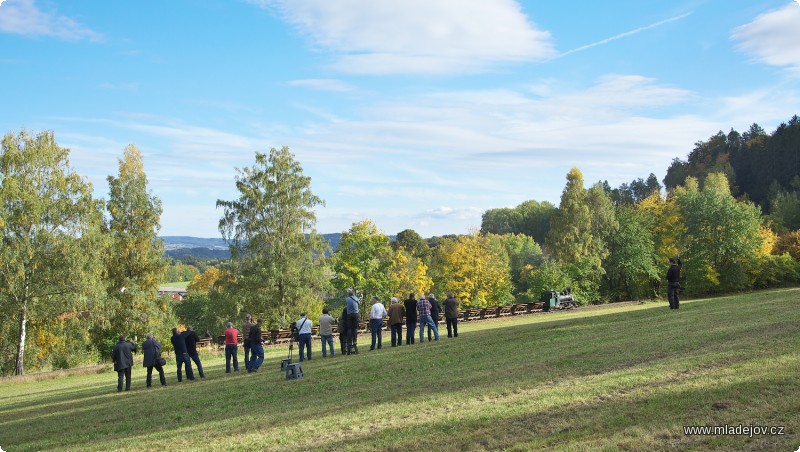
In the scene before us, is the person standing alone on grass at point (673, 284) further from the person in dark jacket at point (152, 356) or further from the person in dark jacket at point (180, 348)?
the person in dark jacket at point (152, 356)

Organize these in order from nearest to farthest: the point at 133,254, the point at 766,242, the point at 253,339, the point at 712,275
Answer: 1. the point at 253,339
2. the point at 133,254
3. the point at 712,275
4. the point at 766,242

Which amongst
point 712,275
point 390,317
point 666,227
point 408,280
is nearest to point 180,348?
point 390,317

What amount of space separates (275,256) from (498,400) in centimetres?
4299

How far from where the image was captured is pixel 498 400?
11.3 meters

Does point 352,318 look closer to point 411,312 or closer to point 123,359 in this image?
point 411,312

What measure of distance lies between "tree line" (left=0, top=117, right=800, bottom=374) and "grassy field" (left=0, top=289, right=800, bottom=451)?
18820 millimetres

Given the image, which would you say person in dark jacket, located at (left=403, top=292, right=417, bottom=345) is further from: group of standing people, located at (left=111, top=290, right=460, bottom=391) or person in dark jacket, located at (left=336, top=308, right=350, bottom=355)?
person in dark jacket, located at (left=336, top=308, right=350, bottom=355)

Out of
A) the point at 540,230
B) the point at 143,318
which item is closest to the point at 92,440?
the point at 143,318

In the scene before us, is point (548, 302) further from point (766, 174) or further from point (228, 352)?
point (766, 174)

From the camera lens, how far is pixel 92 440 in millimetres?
12727

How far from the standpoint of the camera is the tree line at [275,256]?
123 feet

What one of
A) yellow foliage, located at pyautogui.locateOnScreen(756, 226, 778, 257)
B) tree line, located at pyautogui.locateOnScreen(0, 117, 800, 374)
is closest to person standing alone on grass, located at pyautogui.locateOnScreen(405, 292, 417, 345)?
tree line, located at pyautogui.locateOnScreen(0, 117, 800, 374)

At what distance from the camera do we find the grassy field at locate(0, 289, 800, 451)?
8.83 meters

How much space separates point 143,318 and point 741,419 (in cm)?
4277
